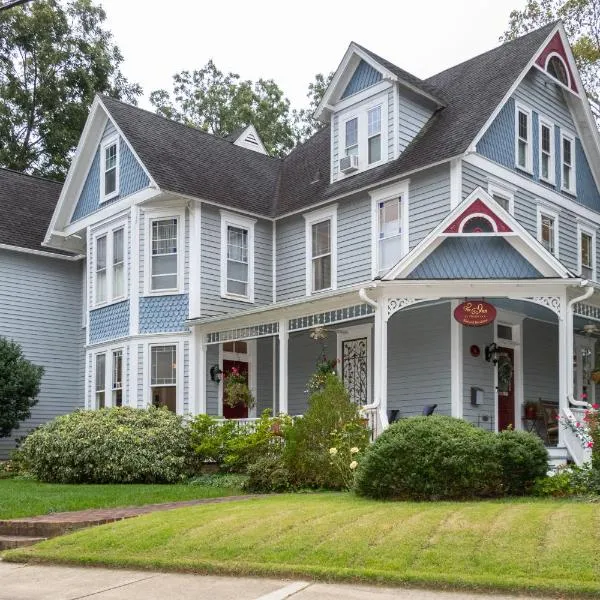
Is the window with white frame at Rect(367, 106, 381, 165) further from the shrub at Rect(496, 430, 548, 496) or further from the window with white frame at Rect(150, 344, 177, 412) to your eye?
the shrub at Rect(496, 430, 548, 496)

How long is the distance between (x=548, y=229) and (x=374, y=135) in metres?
4.60

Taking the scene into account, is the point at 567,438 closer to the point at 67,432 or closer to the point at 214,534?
the point at 214,534

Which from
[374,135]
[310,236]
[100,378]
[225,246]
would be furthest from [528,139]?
[100,378]

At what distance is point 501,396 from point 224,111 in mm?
27329

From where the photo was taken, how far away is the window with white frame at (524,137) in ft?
64.0

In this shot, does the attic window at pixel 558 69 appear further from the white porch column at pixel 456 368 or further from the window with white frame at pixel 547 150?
the white porch column at pixel 456 368

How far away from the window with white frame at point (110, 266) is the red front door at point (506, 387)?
9.08m

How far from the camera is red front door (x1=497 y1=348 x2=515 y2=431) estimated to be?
1811 cm

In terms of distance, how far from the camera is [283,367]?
1742 cm

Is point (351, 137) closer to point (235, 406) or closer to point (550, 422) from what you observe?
point (235, 406)

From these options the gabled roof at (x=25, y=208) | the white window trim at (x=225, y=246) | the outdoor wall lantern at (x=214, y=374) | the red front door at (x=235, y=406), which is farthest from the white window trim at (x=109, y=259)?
the red front door at (x=235, y=406)

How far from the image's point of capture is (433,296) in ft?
50.2

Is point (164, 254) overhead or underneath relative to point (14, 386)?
overhead

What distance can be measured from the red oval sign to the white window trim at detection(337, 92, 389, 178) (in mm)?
5371
